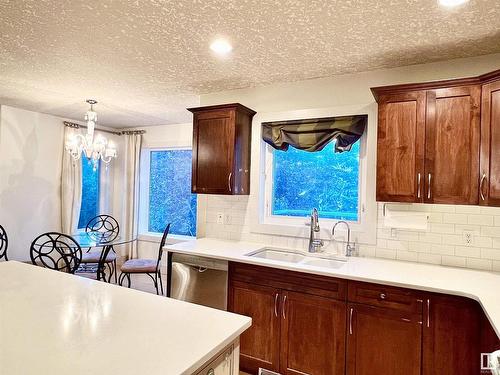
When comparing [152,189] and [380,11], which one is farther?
[152,189]

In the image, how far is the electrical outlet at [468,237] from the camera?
2.31 metres

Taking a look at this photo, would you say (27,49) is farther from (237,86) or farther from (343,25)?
(343,25)

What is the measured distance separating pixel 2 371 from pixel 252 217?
2419 millimetres

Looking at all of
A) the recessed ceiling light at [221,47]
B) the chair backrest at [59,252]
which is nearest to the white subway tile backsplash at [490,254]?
the recessed ceiling light at [221,47]

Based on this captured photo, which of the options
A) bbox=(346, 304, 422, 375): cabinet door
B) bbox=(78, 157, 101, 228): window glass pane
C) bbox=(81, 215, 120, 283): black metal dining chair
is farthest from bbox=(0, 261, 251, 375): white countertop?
bbox=(78, 157, 101, 228): window glass pane

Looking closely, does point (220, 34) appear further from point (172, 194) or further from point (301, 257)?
point (172, 194)

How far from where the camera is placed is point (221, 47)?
2.31 metres

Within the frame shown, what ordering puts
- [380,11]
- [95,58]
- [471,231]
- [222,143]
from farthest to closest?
[222,143] → [95,58] → [471,231] → [380,11]

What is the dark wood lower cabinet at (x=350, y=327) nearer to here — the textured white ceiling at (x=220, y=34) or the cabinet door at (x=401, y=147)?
the cabinet door at (x=401, y=147)

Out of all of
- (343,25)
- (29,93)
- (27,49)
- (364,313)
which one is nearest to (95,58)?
(27,49)

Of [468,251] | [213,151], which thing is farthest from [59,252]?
[468,251]

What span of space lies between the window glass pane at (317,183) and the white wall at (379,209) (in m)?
0.24

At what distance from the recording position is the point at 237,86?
127 inches

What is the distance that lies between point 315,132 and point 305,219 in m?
0.83
